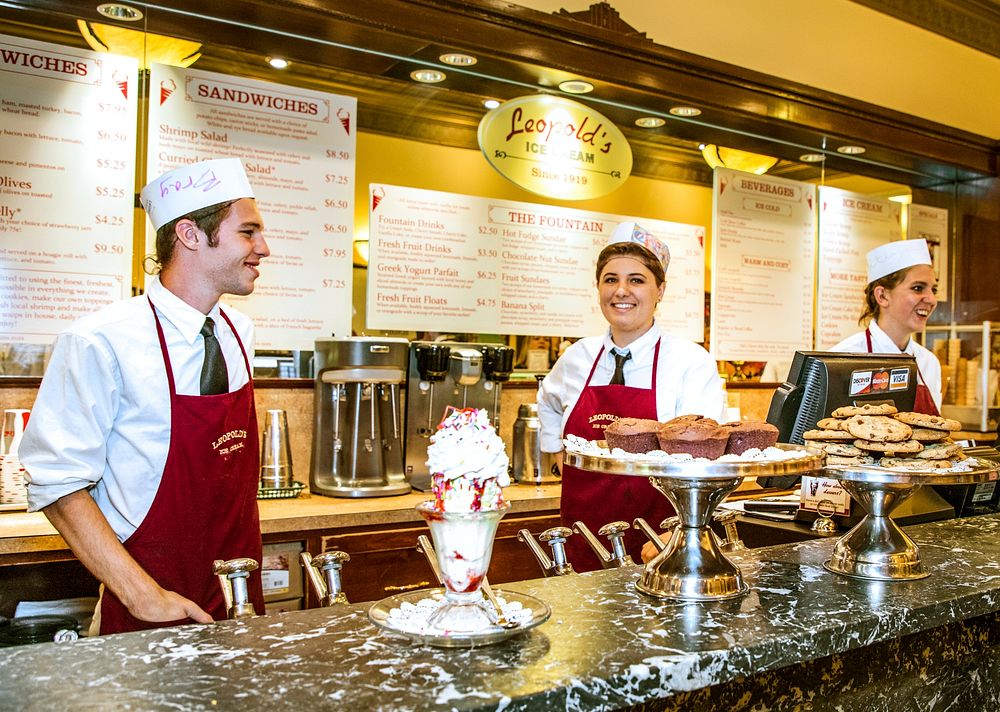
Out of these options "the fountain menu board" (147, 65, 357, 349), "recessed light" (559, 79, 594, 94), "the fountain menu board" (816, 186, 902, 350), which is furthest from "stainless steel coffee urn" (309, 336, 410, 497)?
"the fountain menu board" (816, 186, 902, 350)

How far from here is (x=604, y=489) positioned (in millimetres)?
2791

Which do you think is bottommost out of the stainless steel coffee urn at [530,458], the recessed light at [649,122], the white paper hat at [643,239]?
the stainless steel coffee urn at [530,458]

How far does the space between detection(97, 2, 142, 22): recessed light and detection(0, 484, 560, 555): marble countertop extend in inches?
68.9

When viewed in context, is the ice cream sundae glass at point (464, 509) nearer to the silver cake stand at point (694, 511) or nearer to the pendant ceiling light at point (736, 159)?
the silver cake stand at point (694, 511)

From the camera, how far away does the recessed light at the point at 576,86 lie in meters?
4.10

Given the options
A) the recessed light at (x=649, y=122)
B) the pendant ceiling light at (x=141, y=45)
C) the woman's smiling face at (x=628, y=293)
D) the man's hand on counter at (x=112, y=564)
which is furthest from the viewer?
the recessed light at (x=649, y=122)

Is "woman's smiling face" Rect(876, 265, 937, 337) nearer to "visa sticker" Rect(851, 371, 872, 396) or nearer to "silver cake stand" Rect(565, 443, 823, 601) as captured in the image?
"visa sticker" Rect(851, 371, 872, 396)

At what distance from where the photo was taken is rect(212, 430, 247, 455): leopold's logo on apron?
223 cm

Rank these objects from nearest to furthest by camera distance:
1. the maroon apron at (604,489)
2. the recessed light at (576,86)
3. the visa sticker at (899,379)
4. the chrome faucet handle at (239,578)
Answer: the chrome faucet handle at (239,578)
the visa sticker at (899,379)
the maroon apron at (604,489)
the recessed light at (576,86)

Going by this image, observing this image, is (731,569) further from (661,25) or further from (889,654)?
(661,25)

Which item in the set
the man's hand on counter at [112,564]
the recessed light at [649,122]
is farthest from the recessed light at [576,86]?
the man's hand on counter at [112,564]

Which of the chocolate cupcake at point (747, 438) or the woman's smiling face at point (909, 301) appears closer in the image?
the chocolate cupcake at point (747, 438)

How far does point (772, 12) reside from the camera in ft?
16.2

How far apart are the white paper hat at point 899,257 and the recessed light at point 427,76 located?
78.4 inches
